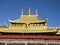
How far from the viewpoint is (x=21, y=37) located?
22125 millimetres

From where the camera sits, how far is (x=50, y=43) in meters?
22.0

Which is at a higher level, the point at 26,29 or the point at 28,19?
the point at 28,19

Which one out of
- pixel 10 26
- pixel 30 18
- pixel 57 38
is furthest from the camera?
pixel 30 18

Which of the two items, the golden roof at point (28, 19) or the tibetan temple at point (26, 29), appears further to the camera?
the golden roof at point (28, 19)

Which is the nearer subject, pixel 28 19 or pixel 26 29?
pixel 26 29

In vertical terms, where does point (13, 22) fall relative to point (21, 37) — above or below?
above

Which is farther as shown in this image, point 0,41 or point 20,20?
point 20,20

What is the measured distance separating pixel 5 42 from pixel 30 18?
50.7 ft

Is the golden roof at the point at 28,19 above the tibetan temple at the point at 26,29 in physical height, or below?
above

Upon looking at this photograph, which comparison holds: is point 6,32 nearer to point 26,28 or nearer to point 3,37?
point 26,28

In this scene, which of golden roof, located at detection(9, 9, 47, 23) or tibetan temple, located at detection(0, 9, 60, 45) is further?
golden roof, located at detection(9, 9, 47, 23)

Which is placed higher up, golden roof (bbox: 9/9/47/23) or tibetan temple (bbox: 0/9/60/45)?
golden roof (bbox: 9/9/47/23)

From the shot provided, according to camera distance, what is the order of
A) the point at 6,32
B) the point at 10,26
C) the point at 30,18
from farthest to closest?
the point at 30,18 → the point at 10,26 → the point at 6,32

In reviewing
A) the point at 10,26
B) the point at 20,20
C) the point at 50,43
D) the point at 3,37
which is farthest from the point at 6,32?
the point at 50,43
